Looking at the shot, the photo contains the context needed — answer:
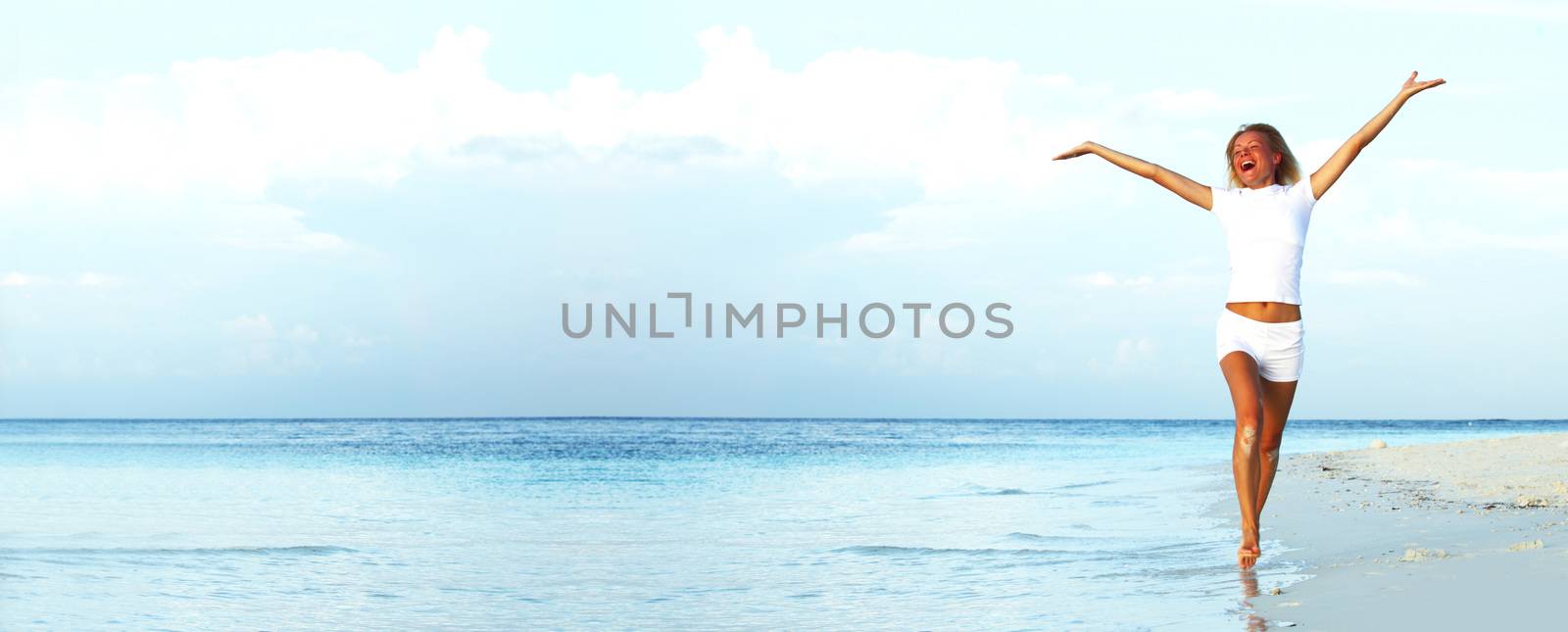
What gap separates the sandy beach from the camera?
4469 millimetres

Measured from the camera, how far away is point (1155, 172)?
5.57m

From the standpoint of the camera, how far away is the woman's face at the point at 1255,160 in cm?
557

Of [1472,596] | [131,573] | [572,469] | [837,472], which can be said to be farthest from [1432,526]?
[572,469]

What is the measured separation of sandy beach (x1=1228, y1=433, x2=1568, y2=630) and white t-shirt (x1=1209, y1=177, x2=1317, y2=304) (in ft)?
4.22

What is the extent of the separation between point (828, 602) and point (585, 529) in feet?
15.6

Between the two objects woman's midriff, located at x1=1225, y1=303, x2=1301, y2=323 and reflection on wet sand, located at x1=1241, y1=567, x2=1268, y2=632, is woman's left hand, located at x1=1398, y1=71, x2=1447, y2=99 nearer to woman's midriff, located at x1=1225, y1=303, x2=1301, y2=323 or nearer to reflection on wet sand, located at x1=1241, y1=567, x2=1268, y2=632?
woman's midriff, located at x1=1225, y1=303, x2=1301, y2=323

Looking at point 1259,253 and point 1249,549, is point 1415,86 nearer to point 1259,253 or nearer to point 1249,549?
point 1259,253

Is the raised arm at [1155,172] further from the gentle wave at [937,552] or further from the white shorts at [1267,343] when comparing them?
the gentle wave at [937,552]

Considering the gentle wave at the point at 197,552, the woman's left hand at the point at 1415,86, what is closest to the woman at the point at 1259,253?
the woman's left hand at the point at 1415,86

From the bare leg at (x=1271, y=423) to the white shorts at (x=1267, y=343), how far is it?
5cm

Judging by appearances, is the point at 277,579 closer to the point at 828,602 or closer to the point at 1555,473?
the point at 828,602

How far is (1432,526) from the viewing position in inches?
288

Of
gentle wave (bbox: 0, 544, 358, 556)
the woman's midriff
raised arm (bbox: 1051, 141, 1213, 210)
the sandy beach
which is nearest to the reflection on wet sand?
the sandy beach

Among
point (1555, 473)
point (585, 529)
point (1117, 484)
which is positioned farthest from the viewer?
point (1117, 484)
